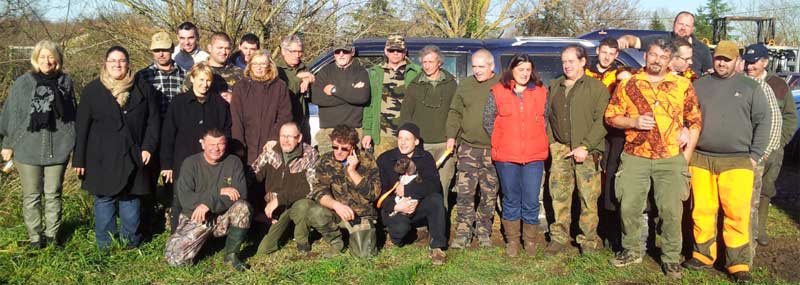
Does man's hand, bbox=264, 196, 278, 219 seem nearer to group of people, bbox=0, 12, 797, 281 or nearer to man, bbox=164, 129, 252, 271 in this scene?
group of people, bbox=0, 12, 797, 281

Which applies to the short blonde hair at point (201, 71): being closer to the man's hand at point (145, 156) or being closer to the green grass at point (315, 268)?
the man's hand at point (145, 156)

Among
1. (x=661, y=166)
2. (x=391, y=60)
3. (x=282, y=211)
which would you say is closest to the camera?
(x=661, y=166)

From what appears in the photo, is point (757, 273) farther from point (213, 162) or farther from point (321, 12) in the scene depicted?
point (321, 12)

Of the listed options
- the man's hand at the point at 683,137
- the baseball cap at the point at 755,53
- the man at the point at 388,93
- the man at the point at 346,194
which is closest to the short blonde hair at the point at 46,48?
the man at the point at 346,194

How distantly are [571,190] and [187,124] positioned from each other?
123 inches

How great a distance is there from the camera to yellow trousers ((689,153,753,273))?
4.46 m

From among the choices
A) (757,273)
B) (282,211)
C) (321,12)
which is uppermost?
(321,12)

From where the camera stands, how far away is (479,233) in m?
5.34

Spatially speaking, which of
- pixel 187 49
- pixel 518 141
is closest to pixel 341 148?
pixel 518 141

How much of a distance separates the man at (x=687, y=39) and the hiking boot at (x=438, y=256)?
2416 millimetres

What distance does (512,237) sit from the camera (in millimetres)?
5125

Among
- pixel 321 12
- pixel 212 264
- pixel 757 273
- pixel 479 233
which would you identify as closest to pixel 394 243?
pixel 479 233

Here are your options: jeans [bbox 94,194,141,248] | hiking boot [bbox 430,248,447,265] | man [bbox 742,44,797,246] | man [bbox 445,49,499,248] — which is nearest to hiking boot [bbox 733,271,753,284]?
man [bbox 742,44,797,246]

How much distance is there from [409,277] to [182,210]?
72.6 inches
